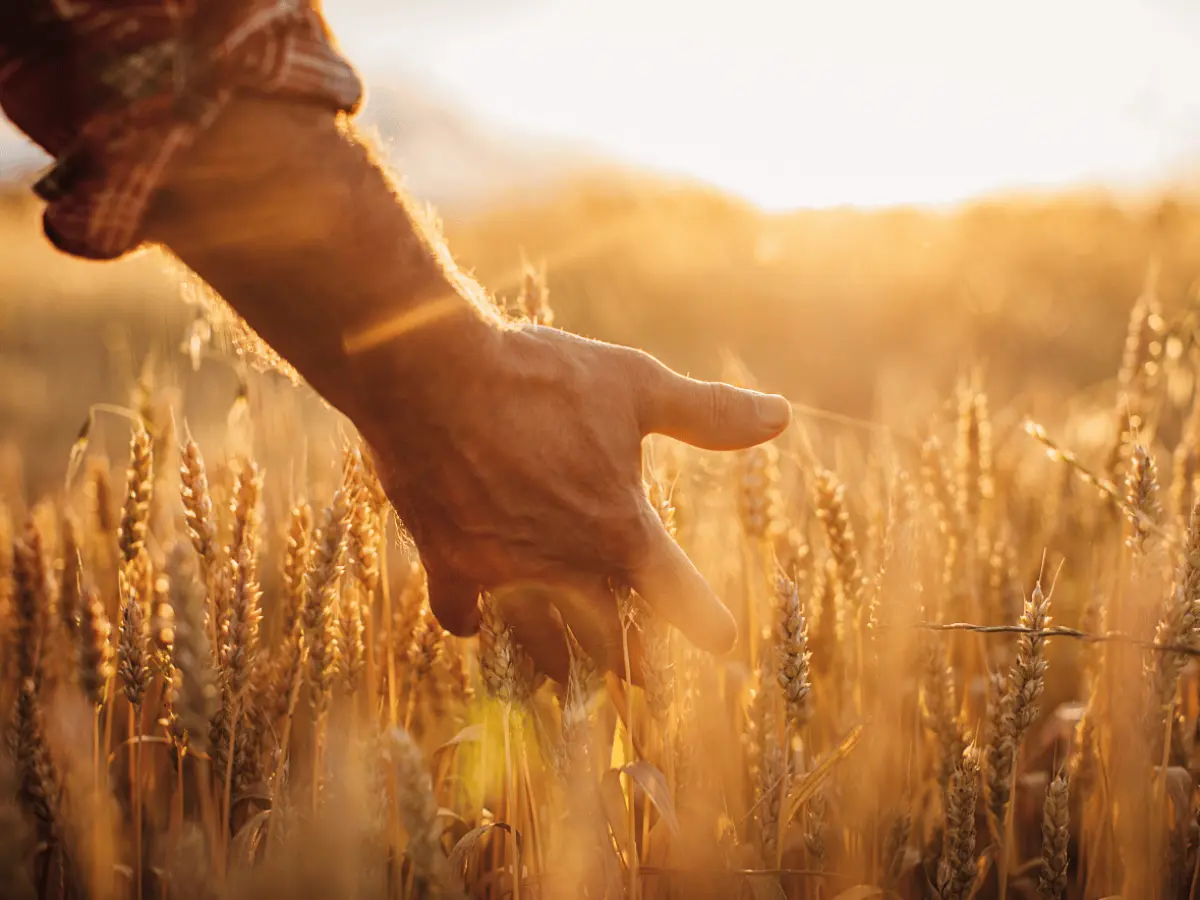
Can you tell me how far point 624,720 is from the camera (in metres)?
1.35

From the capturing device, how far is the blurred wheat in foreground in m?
1.16

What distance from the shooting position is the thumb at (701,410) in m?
1.45

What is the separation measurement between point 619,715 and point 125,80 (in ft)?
3.97

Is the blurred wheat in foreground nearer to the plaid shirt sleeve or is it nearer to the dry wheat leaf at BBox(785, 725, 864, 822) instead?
the dry wheat leaf at BBox(785, 725, 864, 822)

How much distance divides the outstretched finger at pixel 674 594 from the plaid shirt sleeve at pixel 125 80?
2.87 feet

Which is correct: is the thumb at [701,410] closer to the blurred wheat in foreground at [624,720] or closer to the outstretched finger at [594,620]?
the blurred wheat in foreground at [624,720]

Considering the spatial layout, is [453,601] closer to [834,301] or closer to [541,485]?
[541,485]

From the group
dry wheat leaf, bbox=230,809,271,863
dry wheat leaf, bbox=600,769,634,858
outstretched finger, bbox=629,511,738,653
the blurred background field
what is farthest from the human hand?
the blurred background field

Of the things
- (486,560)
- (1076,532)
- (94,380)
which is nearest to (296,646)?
(486,560)

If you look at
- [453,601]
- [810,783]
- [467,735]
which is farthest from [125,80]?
[810,783]

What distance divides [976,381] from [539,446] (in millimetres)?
1324

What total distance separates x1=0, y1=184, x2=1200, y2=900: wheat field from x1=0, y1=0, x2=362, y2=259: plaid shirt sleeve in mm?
414

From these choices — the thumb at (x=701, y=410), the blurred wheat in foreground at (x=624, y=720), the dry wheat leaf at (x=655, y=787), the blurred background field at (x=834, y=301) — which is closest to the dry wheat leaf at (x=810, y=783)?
the blurred wheat in foreground at (x=624, y=720)

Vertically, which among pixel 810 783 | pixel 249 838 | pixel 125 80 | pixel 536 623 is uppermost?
pixel 125 80
